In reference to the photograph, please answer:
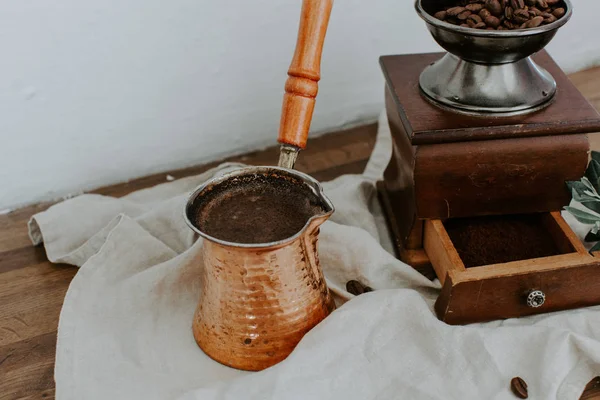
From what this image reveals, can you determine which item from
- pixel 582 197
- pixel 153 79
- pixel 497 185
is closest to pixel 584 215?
pixel 582 197

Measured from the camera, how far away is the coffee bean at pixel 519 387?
36.4 inches

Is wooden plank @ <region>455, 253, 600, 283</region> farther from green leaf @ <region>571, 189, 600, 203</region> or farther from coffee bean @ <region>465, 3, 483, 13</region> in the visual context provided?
coffee bean @ <region>465, 3, 483, 13</region>

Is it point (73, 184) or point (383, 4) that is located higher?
point (383, 4)

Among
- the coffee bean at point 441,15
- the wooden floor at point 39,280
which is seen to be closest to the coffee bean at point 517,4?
the coffee bean at point 441,15

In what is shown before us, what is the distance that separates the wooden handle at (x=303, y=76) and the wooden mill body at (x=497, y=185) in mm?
167

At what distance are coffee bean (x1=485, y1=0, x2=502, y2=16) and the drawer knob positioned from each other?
434 mm

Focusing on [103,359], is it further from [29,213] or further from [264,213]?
[29,213]

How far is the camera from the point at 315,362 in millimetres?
932

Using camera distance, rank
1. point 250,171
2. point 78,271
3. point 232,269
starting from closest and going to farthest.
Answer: point 232,269 < point 250,171 < point 78,271

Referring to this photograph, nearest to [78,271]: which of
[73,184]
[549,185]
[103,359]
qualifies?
[103,359]

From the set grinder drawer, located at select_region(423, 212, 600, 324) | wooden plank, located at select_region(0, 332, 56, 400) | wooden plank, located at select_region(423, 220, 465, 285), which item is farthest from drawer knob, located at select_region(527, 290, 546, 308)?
wooden plank, located at select_region(0, 332, 56, 400)

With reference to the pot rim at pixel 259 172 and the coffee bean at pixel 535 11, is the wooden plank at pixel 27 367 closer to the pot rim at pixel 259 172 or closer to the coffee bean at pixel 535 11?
the pot rim at pixel 259 172

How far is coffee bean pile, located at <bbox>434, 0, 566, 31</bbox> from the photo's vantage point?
1015 millimetres

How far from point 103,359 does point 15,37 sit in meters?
0.64
